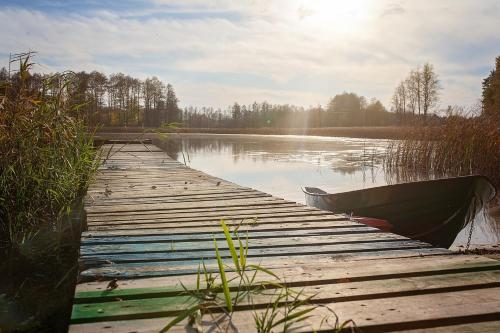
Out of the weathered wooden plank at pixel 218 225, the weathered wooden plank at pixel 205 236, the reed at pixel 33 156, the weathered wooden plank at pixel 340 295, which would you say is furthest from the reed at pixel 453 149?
the reed at pixel 33 156

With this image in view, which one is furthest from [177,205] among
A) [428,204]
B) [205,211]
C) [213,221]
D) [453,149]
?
[453,149]

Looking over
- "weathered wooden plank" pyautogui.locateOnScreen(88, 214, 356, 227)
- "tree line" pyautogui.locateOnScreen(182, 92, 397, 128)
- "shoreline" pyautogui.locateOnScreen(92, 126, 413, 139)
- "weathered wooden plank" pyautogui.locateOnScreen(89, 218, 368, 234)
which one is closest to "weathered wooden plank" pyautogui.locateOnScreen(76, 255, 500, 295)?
"weathered wooden plank" pyautogui.locateOnScreen(89, 218, 368, 234)

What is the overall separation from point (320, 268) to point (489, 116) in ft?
33.6

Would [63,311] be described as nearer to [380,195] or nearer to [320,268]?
[320,268]

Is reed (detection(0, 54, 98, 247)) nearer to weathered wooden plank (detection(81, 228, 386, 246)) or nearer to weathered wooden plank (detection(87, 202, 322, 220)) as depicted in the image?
weathered wooden plank (detection(87, 202, 322, 220))

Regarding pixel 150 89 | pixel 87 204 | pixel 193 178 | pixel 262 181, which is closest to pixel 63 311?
pixel 87 204

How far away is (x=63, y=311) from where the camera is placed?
287cm

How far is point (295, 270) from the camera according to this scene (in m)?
2.10

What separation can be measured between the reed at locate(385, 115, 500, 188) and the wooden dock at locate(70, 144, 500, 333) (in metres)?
7.84

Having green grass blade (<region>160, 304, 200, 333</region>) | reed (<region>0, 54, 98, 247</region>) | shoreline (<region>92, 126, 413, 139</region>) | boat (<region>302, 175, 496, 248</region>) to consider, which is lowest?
boat (<region>302, 175, 496, 248</region>)

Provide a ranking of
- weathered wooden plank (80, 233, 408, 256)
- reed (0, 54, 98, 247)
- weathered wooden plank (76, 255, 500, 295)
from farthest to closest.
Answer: reed (0, 54, 98, 247) < weathered wooden plank (80, 233, 408, 256) < weathered wooden plank (76, 255, 500, 295)

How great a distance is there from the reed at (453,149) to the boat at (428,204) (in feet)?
17.7

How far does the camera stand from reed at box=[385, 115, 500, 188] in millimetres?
9852

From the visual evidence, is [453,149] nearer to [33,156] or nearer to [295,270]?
[295,270]
